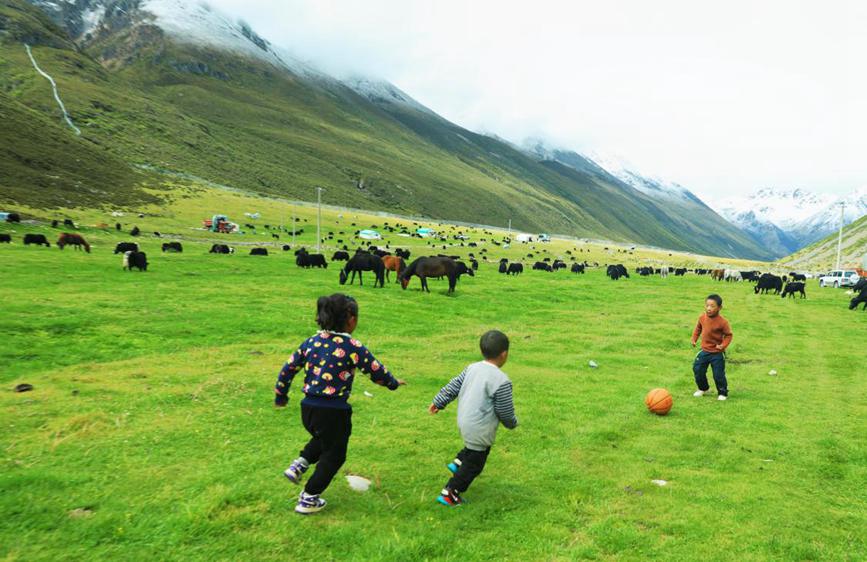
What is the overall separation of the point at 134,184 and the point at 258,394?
366 ft

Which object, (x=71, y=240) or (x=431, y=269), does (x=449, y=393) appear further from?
(x=71, y=240)

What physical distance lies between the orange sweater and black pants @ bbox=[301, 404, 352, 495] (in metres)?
10.5

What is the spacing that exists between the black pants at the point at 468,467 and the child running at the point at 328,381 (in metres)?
1.71

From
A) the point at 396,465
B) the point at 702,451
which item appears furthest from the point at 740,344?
the point at 396,465

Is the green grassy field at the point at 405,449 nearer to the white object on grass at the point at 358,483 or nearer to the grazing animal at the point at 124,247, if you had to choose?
the white object on grass at the point at 358,483

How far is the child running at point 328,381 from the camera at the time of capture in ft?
21.5

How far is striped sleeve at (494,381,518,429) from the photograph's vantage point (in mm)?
6969

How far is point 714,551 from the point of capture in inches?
249

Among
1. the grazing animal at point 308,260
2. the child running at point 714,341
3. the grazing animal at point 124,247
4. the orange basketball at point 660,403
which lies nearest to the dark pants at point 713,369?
the child running at point 714,341

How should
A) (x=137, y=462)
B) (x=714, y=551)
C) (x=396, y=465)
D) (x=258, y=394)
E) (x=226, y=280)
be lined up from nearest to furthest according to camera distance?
1. (x=714, y=551)
2. (x=137, y=462)
3. (x=396, y=465)
4. (x=258, y=394)
5. (x=226, y=280)

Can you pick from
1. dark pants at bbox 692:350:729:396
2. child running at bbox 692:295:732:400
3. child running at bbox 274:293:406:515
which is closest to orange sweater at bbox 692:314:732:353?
child running at bbox 692:295:732:400

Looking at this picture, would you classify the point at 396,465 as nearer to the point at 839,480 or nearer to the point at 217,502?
the point at 217,502

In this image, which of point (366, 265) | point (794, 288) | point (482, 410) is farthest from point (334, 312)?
point (794, 288)

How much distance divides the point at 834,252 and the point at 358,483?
155 m
